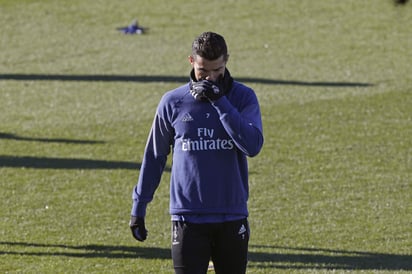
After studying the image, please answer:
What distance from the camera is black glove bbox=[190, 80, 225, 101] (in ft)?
19.4

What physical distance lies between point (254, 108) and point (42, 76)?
1636 cm

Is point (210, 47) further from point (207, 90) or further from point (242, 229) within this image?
point (242, 229)

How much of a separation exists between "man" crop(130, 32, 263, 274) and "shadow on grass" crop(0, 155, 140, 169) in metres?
8.37

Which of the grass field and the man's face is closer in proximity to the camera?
the man's face

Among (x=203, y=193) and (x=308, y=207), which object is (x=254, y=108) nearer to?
(x=203, y=193)

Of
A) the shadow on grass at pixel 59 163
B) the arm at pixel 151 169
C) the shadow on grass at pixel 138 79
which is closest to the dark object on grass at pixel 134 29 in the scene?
the shadow on grass at pixel 138 79

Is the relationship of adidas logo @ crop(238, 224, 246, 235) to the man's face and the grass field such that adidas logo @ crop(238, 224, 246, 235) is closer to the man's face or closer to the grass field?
the man's face

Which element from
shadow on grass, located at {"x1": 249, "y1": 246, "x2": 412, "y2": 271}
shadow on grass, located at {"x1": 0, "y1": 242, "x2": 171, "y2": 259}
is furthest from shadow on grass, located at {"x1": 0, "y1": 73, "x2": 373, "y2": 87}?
shadow on grass, located at {"x1": 0, "y1": 242, "x2": 171, "y2": 259}

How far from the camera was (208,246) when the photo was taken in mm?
6195

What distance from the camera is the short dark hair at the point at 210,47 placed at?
5.94 metres

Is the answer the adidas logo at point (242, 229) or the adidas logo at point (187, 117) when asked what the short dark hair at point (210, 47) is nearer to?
the adidas logo at point (187, 117)

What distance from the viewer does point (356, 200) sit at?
41.6 feet

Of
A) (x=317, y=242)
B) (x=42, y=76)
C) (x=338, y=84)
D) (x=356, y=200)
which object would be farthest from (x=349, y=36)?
(x=317, y=242)

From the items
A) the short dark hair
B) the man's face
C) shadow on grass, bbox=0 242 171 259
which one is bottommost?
shadow on grass, bbox=0 242 171 259
